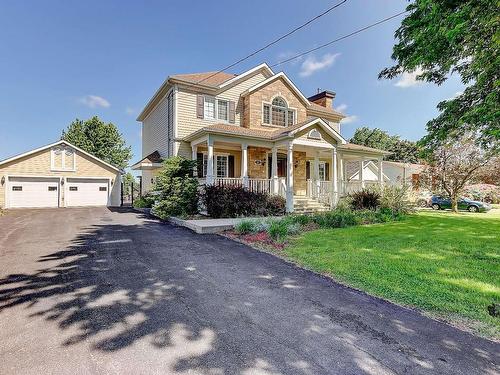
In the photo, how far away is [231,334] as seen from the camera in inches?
112

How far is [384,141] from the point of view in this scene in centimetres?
5116

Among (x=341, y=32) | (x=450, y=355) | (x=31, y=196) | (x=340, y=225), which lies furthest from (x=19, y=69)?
(x=450, y=355)

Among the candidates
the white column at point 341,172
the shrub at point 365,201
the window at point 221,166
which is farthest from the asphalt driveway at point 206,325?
the white column at point 341,172

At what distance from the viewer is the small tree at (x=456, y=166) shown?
58.4 feet

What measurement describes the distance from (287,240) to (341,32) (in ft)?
25.0

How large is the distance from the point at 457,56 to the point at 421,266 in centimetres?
959

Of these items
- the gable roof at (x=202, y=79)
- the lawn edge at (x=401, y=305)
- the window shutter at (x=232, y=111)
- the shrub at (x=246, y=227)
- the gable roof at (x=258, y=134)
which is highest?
the gable roof at (x=202, y=79)

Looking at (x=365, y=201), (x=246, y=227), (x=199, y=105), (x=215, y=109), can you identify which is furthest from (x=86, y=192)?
(x=365, y=201)

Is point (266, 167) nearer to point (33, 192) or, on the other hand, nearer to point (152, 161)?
point (152, 161)

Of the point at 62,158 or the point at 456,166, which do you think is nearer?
the point at 456,166

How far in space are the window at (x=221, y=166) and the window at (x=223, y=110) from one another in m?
2.32

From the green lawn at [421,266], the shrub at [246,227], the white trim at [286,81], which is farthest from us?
the white trim at [286,81]

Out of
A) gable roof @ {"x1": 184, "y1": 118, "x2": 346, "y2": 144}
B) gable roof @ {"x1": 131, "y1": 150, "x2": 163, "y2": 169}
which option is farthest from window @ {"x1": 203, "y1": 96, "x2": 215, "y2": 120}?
gable roof @ {"x1": 131, "y1": 150, "x2": 163, "y2": 169}

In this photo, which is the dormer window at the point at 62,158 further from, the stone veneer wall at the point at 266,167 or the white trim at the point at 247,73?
the stone veneer wall at the point at 266,167
